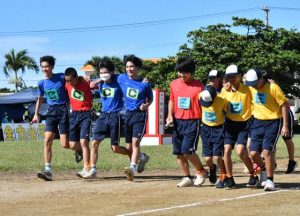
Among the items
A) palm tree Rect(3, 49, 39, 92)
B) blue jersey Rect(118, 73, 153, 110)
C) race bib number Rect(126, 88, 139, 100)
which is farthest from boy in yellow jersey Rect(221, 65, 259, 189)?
palm tree Rect(3, 49, 39, 92)

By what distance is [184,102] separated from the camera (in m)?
10.1

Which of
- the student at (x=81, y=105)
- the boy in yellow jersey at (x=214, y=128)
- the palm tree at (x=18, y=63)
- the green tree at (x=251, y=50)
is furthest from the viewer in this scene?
the palm tree at (x=18, y=63)

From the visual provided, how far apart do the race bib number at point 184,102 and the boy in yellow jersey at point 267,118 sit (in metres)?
1.01

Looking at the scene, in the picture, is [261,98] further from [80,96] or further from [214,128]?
[80,96]

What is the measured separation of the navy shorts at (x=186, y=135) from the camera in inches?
395

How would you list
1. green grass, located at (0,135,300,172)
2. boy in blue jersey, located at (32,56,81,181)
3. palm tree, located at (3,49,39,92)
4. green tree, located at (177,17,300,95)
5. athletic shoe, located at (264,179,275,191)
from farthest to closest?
palm tree, located at (3,49,39,92)
green tree, located at (177,17,300,95)
green grass, located at (0,135,300,172)
boy in blue jersey, located at (32,56,81,181)
athletic shoe, located at (264,179,275,191)

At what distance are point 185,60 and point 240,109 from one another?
1167 mm

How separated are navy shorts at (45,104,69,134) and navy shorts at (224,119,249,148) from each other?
3.16 m

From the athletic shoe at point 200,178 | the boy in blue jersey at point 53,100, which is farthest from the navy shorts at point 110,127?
the athletic shoe at point 200,178

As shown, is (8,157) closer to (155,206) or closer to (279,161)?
(279,161)

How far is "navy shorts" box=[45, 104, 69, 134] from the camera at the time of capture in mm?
11539

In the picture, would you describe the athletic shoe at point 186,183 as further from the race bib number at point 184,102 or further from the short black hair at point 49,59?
the short black hair at point 49,59

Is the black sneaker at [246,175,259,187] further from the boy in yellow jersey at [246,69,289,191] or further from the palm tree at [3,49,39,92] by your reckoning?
the palm tree at [3,49,39,92]

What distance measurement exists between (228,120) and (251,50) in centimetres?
3726
